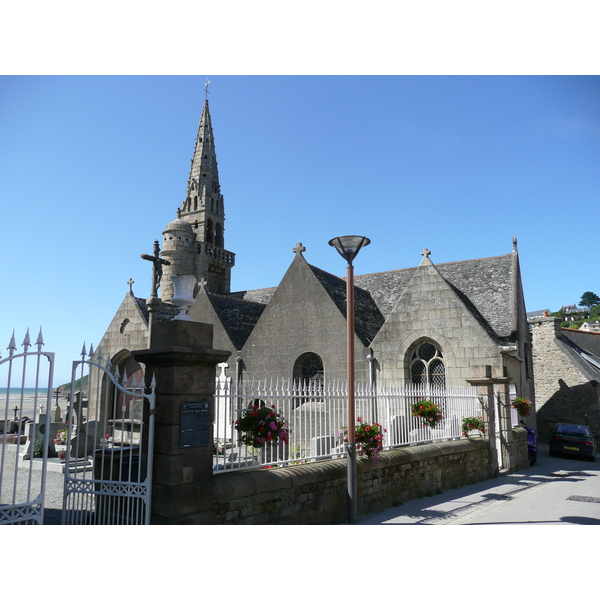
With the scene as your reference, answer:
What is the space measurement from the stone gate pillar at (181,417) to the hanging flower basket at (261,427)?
0.76 m

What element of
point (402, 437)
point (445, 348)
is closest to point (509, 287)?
point (445, 348)

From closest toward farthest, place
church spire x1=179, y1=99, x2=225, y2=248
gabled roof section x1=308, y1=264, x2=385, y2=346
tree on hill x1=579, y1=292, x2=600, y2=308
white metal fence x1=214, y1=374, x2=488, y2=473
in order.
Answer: white metal fence x1=214, y1=374, x2=488, y2=473
gabled roof section x1=308, y1=264, x2=385, y2=346
church spire x1=179, y1=99, x2=225, y2=248
tree on hill x1=579, y1=292, x2=600, y2=308

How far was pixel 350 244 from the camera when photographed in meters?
8.27

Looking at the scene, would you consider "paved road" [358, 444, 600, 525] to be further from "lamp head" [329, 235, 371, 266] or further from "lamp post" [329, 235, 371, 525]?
"lamp head" [329, 235, 371, 266]

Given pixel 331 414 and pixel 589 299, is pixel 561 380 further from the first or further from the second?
pixel 589 299

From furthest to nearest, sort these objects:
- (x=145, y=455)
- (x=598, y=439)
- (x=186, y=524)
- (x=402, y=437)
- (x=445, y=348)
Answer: (x=598, y=439)
(x=445, y=348)
(x=402, y=437)
(x=145, y=455)
(x=186, y=524)

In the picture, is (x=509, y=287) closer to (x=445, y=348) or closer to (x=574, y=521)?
(x=445, y=348)

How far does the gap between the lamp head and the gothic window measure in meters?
8.92

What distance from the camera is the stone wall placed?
634cm

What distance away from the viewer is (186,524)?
5.77 m

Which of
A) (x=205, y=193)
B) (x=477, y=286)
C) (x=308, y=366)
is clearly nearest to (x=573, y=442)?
(x=477, y=286)

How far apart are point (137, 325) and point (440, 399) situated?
14456mm

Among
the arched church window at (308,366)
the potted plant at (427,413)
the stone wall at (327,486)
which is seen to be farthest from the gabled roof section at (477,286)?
the stone wall at (327,486)

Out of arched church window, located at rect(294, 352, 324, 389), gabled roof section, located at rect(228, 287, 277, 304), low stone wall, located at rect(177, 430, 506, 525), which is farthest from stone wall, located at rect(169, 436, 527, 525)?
gabled roof section, located at rect(228, 287, 277, 304)
